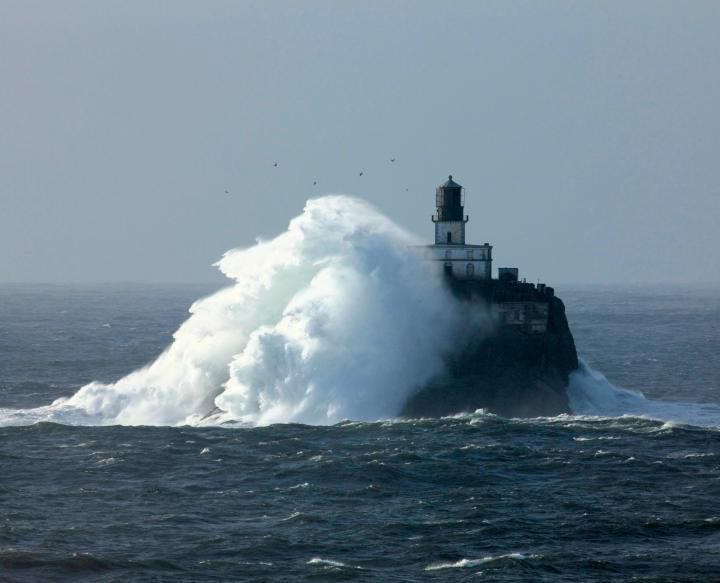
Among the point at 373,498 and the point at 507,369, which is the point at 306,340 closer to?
the point at 507,369

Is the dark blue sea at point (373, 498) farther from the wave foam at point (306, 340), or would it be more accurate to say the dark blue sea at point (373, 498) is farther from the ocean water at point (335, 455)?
the wave foam at point (306, 340)

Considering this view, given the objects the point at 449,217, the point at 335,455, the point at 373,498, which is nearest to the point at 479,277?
the point at 449,217

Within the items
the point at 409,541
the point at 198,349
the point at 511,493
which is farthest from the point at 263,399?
the point at 409,541

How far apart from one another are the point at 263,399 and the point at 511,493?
2311 centimetres

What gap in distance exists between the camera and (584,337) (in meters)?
147

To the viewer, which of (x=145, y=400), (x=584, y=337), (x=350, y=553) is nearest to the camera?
(x=350, y=553)

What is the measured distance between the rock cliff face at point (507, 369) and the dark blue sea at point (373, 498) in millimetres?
2583

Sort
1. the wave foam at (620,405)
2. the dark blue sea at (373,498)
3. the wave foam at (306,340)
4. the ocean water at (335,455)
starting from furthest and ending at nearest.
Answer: the wave foam at (620,405) → the wave foam at (306,340) → the ocean water at (335,455) → the dark blue sea at (373,498)

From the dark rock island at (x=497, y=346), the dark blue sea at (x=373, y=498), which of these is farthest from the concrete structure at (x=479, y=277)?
the dark blue sea at (x=373, y=498)

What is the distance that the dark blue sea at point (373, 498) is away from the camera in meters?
43.6

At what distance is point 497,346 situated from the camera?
78000 mm

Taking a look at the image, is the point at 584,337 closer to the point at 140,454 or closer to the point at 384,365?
the point at 384,365

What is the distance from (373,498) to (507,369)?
25020 millimetres

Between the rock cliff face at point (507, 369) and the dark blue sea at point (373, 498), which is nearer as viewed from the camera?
the dark blue sea at point (373, 498)
